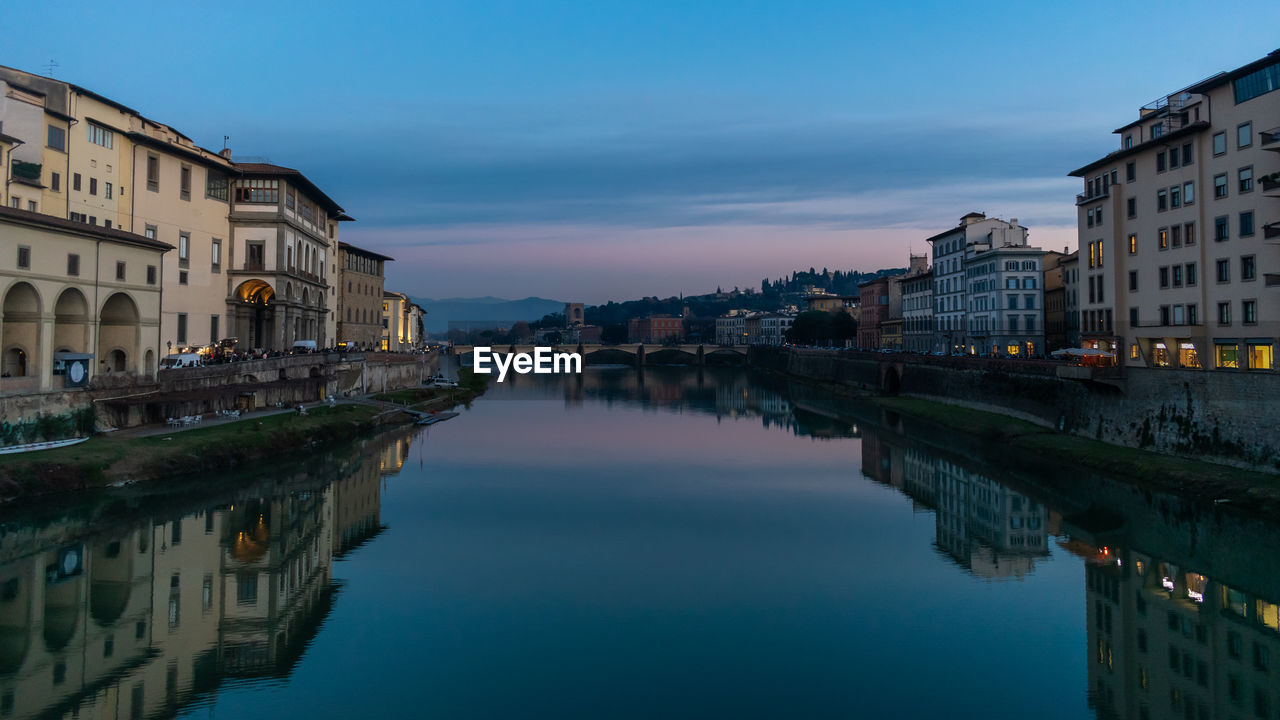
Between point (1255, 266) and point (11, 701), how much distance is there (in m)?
36.3

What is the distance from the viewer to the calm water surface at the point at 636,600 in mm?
13523

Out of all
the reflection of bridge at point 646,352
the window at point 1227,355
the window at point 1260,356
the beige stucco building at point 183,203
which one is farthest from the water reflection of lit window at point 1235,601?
the reflection of bridge at point 646,352

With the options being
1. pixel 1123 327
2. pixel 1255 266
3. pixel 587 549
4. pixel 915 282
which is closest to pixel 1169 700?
pixel 587 549

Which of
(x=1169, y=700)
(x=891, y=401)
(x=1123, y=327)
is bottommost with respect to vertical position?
(x=1169, y=700)

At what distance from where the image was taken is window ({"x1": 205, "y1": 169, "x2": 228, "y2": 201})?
43656mm

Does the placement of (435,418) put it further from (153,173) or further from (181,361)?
(153,173)

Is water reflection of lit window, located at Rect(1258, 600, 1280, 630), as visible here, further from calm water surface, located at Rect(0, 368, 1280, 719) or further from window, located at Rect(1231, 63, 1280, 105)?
window, located at Rect(1231, 63, 1280, 105)

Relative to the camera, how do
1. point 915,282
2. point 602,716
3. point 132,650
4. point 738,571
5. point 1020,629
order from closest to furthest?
point 602,716 → point 132,650 → point 1020,629 → point 738,571 → point 915,282

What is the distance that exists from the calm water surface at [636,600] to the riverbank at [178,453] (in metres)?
1.30

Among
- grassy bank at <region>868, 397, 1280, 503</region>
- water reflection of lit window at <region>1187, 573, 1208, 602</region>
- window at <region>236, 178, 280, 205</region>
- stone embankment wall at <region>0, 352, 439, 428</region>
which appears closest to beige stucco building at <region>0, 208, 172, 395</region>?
stone embankment wall at <region>0, 352, 439, 428</region>

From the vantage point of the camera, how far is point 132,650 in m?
15.4

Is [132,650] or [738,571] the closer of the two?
[132,650]

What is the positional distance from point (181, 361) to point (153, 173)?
9.08 m

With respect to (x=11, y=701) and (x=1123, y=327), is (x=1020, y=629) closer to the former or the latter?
(x=11, y=701)
